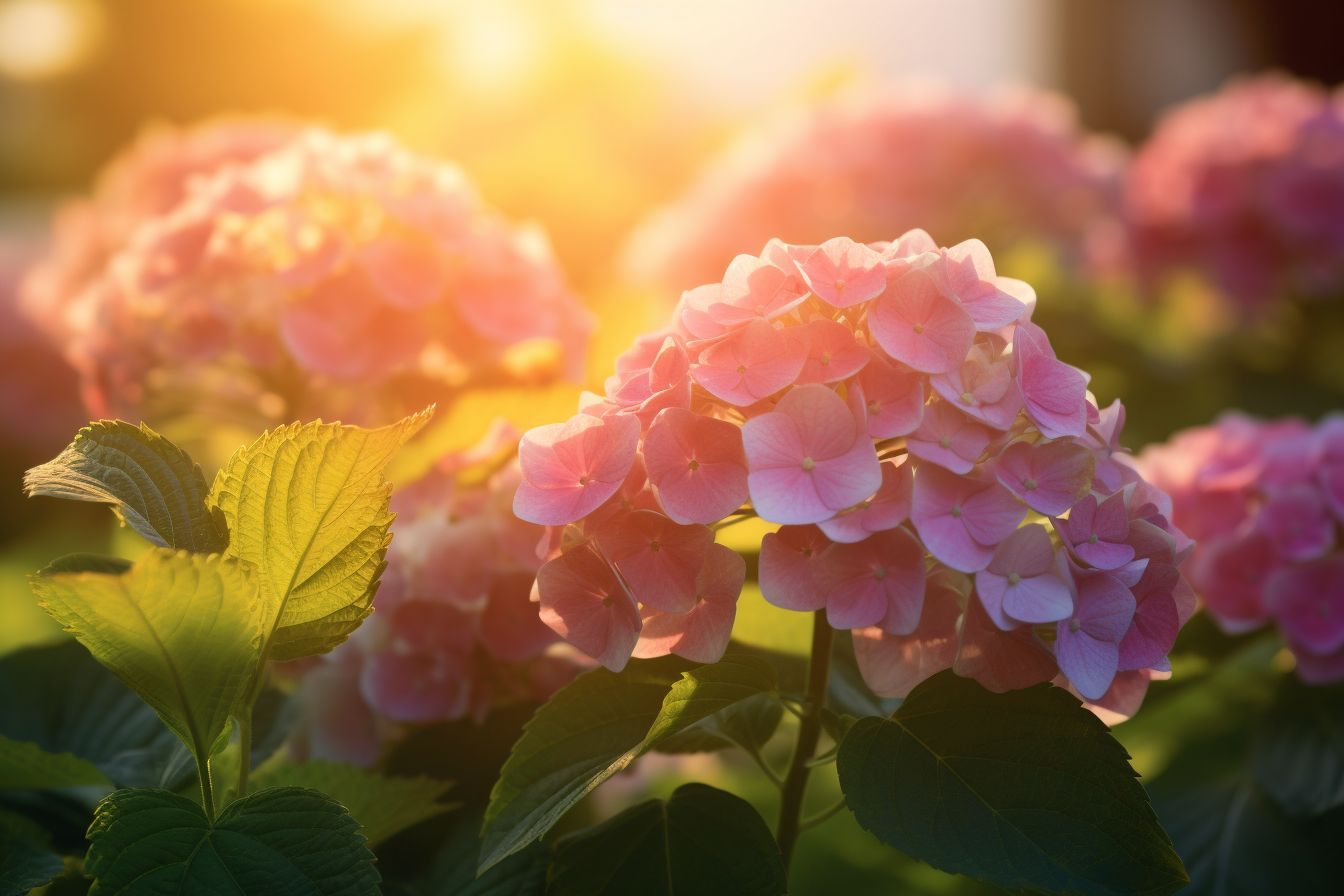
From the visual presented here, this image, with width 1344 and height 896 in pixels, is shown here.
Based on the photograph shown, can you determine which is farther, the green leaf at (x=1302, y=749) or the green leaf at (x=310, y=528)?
the green leaf at (x=1302, y=749)

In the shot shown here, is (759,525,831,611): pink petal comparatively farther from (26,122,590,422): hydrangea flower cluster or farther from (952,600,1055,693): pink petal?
(26,122,590,422): hydrangea flower cluster

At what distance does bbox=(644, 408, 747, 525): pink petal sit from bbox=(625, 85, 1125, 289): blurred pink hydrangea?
111 cm

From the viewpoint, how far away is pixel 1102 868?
52 centimetres

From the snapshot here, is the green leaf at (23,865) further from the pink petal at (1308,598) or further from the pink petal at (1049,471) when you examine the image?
the pink petal at (1308,598)

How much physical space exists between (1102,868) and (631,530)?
0.25 metres

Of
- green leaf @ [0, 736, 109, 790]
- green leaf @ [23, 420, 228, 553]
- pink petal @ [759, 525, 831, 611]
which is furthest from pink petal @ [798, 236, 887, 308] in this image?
green leaf @ [0, 736, 109, 790]

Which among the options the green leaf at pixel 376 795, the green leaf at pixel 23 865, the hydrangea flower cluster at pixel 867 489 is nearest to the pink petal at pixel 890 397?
the hydrangea flower cluster at pixel 867 489

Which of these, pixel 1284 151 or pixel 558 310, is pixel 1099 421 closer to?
pixel 558 310

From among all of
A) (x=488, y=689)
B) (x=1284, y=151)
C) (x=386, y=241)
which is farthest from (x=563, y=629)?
(x=1284, y=151)

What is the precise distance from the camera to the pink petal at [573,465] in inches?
21.7

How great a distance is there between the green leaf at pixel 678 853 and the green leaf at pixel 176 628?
0.18 meters

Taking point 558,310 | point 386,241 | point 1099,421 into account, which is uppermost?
point 386,241

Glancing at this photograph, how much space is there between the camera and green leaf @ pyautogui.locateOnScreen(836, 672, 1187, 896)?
0.51 meters

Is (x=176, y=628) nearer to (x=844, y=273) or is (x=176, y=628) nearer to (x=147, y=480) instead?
(x=147, y=480)
